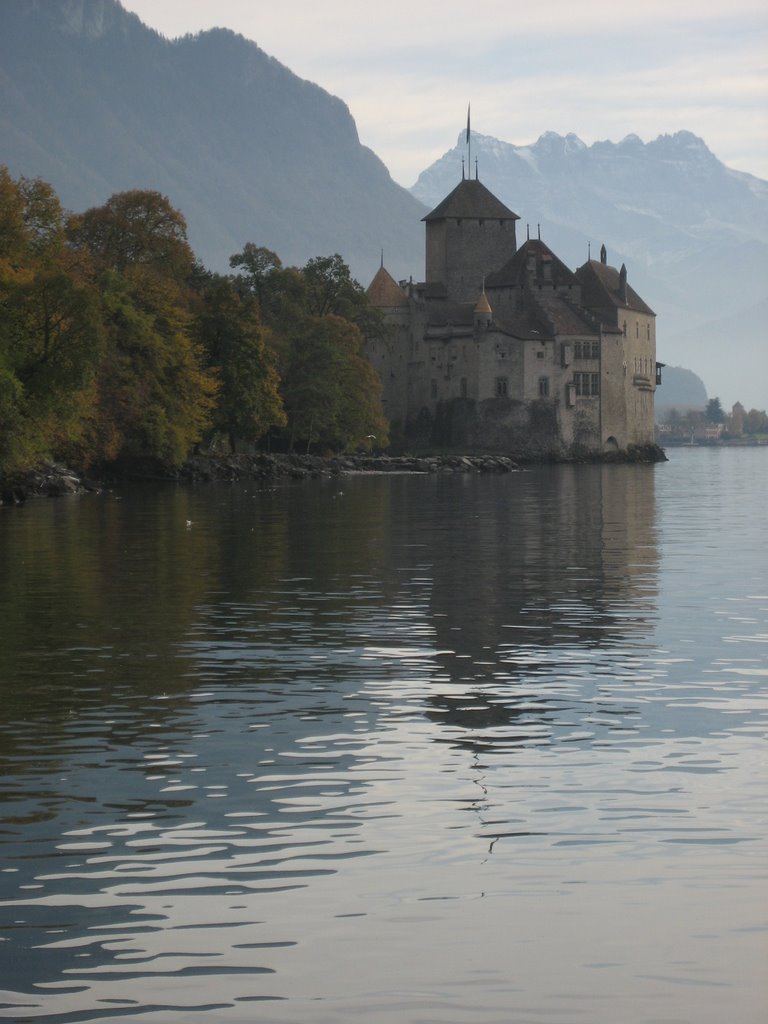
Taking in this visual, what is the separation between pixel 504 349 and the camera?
146 metres

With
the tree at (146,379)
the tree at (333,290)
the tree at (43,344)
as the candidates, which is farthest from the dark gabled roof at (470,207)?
the tree at (43,344)

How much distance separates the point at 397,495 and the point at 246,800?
5959 cm

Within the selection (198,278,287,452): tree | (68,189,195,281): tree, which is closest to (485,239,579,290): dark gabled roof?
(198,278,287,452): tree

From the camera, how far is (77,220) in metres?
85.8

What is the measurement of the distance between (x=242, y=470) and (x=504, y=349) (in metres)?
57.3

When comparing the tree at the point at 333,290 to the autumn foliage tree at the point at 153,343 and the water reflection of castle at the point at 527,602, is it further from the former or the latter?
the water reflection of castle at the point at 527,602

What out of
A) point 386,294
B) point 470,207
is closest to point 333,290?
point 386,294

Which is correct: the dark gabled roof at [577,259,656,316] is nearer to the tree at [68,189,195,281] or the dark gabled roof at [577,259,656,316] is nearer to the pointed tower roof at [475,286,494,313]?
the pointed tower roof at [475,286,494,313]

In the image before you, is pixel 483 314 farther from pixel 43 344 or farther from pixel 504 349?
pixel 43 344

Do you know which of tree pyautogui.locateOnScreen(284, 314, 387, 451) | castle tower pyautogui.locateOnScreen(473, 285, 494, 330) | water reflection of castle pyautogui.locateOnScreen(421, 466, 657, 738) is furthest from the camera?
castle tower pyautogui.locateOnScreen(473, 285, 494, 330)

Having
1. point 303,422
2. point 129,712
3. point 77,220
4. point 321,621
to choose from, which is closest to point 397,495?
point 77,220

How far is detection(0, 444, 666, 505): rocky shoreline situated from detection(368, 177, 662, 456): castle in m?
4.98

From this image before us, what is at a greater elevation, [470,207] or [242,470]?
[470,207]

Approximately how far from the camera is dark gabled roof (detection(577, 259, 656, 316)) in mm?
151625
